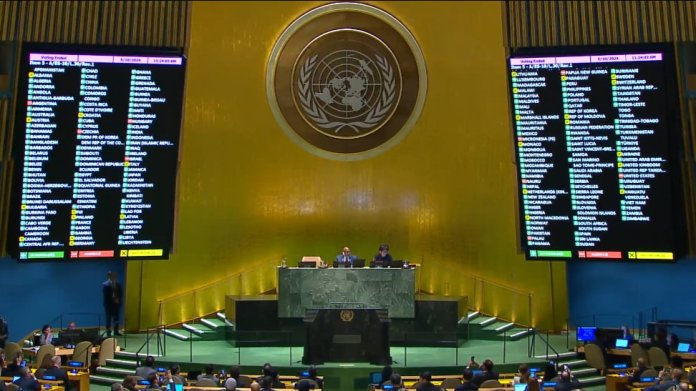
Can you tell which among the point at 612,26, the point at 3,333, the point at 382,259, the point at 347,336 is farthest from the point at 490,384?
the point at 3,333

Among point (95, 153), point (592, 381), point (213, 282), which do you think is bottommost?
point (592, 381)

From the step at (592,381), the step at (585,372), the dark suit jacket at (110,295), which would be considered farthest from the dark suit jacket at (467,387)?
the dark suit jacket at (110,295)

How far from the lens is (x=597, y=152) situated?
1415 centimetres

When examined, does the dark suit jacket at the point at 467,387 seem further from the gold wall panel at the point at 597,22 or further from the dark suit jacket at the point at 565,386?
the gold wall panel at the point at 597,22

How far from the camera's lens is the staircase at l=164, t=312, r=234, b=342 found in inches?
619

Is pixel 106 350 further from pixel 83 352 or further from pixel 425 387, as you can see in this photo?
pixel 425 387

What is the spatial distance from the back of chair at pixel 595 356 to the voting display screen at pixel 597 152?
162cm

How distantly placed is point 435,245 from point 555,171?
3.96 metres

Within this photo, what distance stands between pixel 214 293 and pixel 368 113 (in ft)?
17.5

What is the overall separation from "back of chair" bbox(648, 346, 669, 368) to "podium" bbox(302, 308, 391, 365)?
4.42 meters

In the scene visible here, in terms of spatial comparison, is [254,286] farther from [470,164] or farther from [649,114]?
[649,114]

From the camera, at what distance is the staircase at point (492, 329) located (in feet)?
51.6

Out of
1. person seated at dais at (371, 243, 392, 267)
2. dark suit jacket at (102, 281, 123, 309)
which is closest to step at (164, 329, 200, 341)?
dark suit jacket at (102, 281, 123, 309)

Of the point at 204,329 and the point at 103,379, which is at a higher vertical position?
the point at 204,329
